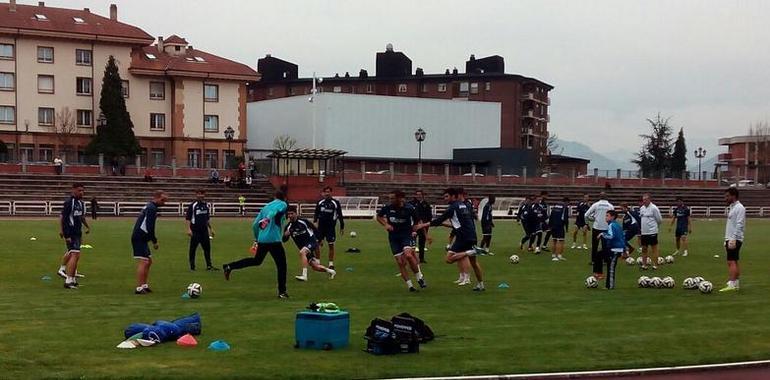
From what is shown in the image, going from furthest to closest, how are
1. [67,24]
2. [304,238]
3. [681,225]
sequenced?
[67,24] < [681,225] < [304,238]

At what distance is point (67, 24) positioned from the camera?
242 feet

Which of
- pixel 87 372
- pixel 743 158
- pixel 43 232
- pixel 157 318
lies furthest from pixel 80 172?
pixel 743 158

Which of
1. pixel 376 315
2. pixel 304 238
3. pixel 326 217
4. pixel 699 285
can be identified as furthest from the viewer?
pixel 326 217

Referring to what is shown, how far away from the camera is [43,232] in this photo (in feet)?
111

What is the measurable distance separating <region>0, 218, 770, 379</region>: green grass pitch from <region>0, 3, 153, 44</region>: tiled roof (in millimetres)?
54057

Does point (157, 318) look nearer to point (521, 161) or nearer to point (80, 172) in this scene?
point (80, 172)

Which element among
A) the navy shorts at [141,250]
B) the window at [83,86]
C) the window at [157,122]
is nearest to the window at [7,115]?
the window at [83,86]

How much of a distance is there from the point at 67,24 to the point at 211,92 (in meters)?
13.6

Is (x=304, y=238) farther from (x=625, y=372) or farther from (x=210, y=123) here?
(x=210, y=123)

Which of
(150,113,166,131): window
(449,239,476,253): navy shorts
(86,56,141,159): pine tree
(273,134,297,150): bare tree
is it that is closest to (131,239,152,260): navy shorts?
(449,239,476,253): navy shorts

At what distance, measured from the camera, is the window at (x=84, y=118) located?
→ 73.6 m

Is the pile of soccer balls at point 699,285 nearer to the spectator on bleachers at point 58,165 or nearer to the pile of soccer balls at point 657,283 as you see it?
the pile of soccer balls at point 657,283

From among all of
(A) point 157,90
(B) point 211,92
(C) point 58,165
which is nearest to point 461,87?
(B) point 211,92

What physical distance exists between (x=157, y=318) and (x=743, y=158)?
133 m
